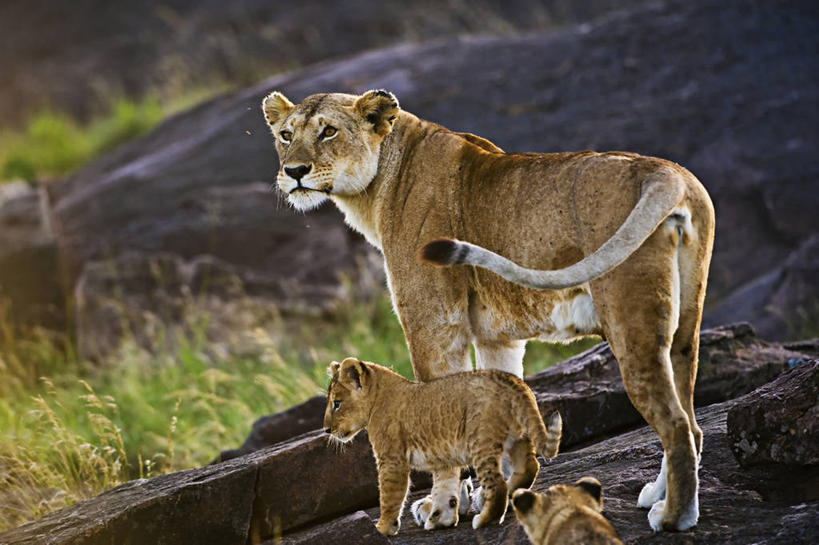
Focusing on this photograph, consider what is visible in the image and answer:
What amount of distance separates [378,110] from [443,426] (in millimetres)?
2011

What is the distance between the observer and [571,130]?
12156 millimetres

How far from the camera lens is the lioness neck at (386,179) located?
6.00 meters

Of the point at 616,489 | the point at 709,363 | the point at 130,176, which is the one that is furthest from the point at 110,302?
the point at 616,489

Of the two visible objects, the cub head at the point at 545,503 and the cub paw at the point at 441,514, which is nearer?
the cub head at the point at 545,503

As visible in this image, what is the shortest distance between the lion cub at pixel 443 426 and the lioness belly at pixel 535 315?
365 millimetres

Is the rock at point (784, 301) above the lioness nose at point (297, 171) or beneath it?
beneath

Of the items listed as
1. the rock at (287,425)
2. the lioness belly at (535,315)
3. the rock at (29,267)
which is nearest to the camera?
the lioness belly at (535,315)

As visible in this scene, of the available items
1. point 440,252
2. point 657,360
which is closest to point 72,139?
point 440,252

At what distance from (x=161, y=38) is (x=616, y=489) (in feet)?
66.3

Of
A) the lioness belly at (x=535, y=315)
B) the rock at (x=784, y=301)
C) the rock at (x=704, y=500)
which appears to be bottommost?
the rock at (x=784, y=301)

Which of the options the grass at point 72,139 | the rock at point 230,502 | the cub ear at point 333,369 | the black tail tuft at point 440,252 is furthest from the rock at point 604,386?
the grass at point 72,139

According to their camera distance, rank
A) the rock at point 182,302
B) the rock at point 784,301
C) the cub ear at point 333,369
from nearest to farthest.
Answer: the cub ear at point 333,369, the rock at point 784,301, the rock at point 182,302

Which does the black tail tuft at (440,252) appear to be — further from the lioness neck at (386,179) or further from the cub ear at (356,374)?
the lioness neck at (386,179)

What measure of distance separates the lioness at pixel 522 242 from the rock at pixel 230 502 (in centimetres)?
76
